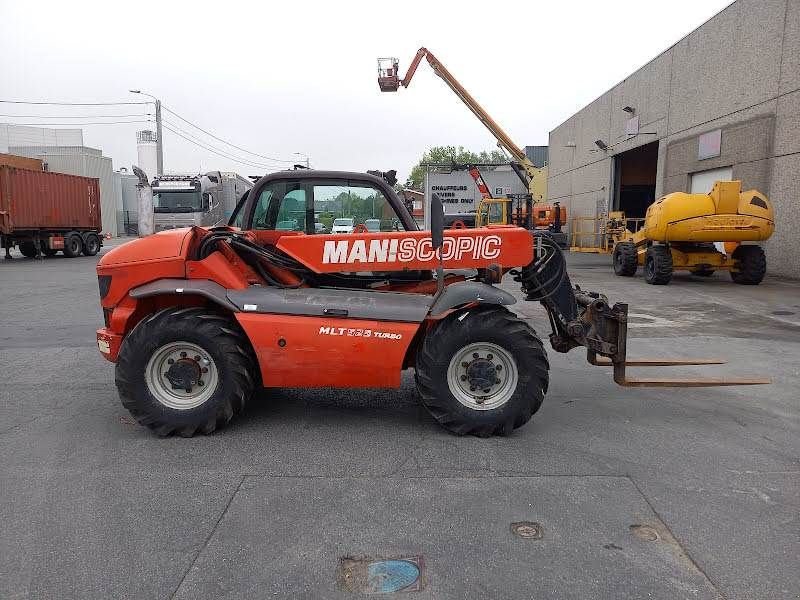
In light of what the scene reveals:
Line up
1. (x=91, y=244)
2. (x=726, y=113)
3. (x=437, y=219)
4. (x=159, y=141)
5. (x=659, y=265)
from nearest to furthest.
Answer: (x=437, y=219) < (x=659, y=265) < (x=726, y=113) < (x=91, y=244) < (x=159, y=141)

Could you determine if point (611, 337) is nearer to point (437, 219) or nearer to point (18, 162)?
point (437, 219)

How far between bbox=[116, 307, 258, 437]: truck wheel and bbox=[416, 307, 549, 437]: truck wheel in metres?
1.48

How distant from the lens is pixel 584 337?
487 centimetres

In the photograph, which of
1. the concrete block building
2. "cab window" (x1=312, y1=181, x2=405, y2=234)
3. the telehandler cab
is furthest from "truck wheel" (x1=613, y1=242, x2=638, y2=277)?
"cab window" (x1=312, y1=181, x2=405, y2=234)

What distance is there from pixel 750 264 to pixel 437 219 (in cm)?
1298

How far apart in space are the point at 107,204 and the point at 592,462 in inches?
1993

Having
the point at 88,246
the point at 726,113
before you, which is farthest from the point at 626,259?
the point at 88,246

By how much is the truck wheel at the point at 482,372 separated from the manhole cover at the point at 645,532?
1.35 metres

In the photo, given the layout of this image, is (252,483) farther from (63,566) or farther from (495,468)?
(495,468)

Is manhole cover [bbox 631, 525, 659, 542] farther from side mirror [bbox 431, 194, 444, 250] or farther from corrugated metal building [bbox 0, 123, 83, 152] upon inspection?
corrugated metal building [bbox 0, 123, 83, 152]

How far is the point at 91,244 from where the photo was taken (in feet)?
86.5

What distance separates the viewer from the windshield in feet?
74.7

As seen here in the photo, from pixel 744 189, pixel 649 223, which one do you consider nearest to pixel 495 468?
pixel 649 223

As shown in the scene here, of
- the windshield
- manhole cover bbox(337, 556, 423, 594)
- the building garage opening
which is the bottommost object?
manhole cover bbox(337, 556, 423, 594)
